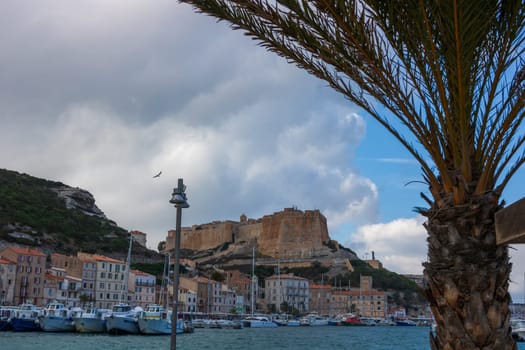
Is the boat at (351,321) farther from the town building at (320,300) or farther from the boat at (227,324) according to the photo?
the boat at (227,324)

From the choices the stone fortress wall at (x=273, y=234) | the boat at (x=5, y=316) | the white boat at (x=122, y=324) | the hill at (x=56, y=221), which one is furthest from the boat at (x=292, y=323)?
the stone fortress wall at (x=273, y=234)

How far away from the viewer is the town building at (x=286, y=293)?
334ft

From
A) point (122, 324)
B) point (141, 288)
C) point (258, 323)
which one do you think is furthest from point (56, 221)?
point (122, 324)

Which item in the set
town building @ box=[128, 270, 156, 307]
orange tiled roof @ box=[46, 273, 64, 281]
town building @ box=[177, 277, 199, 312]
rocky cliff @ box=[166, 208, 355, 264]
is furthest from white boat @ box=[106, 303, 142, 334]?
rocky cliff @ box=[166, 208, 355, 264]

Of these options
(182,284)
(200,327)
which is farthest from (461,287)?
(182,284)

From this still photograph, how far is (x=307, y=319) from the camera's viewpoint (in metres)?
91.2

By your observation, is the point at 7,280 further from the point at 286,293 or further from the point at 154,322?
the point at 286,293

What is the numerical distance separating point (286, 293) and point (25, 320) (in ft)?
183

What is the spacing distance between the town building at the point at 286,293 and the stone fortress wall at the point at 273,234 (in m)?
29.8

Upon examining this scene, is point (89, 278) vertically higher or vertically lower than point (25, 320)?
higher

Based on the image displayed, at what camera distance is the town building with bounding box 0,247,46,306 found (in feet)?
211

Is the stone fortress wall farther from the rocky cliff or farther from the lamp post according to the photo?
the lamp post

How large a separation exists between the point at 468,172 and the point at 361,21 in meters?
1.64

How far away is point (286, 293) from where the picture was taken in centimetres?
10212
